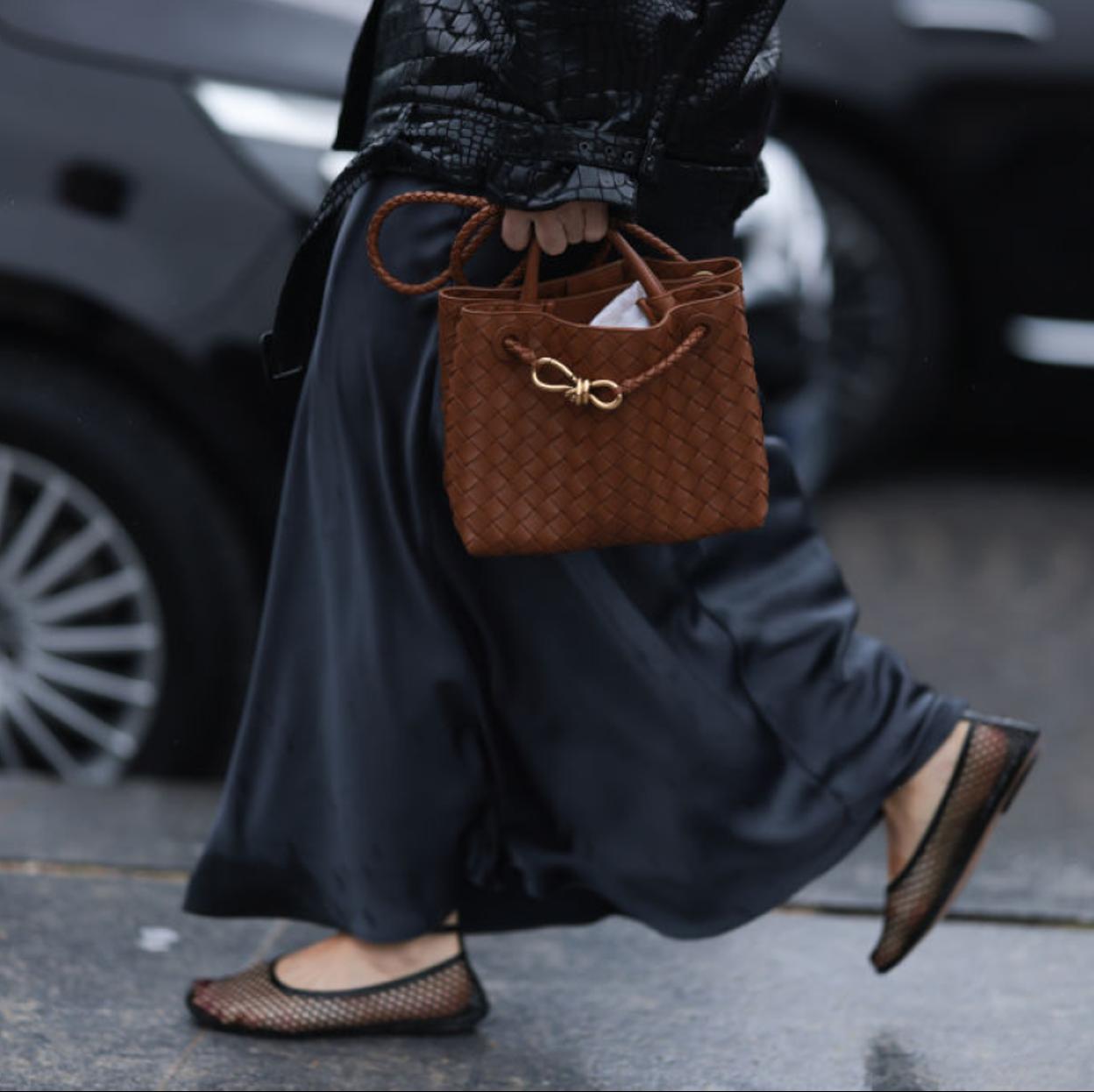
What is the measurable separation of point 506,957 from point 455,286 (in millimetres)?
1023

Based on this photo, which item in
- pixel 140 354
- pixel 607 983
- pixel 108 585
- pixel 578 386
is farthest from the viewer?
pixel 108 585

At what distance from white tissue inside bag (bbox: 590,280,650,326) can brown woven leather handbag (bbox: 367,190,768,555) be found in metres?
0.01

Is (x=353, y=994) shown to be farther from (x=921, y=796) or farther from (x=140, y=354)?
(x=140, y=354)

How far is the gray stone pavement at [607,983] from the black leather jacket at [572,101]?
95 cm

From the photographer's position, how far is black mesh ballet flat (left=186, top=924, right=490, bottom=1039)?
269 centimetres

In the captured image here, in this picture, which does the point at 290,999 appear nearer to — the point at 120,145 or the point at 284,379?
the point at 284,379

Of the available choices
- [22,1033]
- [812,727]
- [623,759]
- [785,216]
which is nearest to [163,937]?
[22,1033]

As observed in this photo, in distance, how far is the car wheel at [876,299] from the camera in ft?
19.7

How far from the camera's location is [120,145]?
3469 mm

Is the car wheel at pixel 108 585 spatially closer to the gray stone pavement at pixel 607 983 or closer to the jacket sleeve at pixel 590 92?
the gray stone pavement at pixel 607 983

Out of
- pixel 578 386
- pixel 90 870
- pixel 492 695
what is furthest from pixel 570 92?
pixel 90 870

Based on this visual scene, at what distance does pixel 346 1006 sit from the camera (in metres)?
2.69

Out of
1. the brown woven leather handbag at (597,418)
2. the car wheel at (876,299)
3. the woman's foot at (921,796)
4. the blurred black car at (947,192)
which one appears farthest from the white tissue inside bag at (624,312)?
the car wheel at (876,299)

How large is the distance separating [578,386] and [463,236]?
225mm
